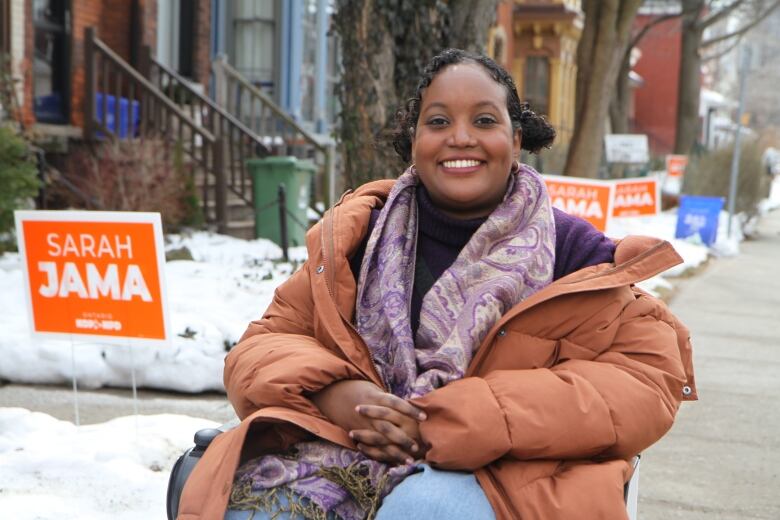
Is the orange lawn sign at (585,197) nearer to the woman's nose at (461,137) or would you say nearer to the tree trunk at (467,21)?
the tree trunk at (467,21)

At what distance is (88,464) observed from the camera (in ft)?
14.8

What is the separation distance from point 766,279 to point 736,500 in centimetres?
880

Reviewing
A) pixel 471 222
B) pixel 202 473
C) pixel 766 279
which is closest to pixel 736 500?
pixel 471 222

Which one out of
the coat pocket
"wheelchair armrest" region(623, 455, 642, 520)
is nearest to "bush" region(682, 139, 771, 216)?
"wheelchair armrest" region(623, 455, 642, 520)

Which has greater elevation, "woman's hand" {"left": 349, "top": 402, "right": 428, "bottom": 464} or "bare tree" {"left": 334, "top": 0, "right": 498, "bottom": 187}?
"bare tree" {"left": 334, "top": 0, "right": 498, "bottom": 187}

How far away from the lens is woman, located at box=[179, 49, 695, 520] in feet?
8.12

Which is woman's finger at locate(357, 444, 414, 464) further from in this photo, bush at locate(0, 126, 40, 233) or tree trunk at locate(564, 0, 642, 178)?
tree trunk at locate(564, 0, 642, 178)

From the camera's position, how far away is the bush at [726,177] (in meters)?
19.5

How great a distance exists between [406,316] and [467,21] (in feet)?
14.7

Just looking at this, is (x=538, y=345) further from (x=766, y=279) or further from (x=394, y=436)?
(x=766, y=279)

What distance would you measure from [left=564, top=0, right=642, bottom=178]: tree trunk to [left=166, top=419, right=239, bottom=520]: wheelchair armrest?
10745 millimetres

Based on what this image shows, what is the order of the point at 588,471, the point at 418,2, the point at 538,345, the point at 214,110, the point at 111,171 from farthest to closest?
the point at 214,110 → the point at 111,171 → the point at 418,2 → the point at 538,345 → the point at 588,471

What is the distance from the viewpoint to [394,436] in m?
2.57

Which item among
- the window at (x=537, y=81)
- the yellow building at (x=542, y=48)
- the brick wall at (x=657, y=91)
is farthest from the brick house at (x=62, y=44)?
the brick wall at (x=657, y=91)
